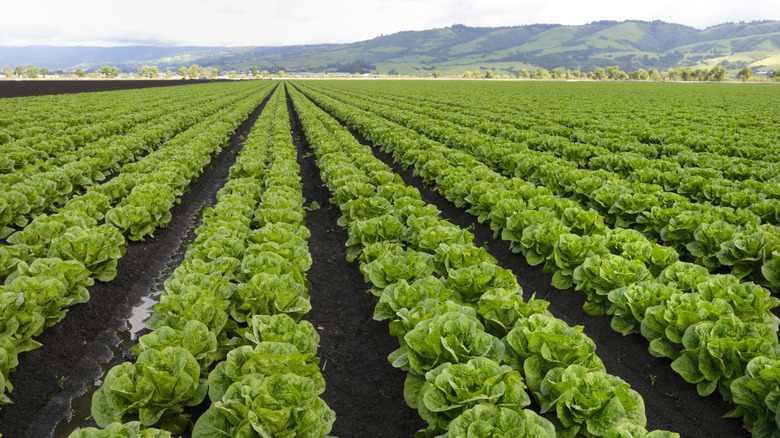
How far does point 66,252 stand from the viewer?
630cm

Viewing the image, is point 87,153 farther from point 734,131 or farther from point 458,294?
point 734,131

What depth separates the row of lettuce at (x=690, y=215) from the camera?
6543mm

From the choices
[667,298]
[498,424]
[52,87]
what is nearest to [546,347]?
[498,424]

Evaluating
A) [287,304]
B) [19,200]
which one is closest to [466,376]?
[287,304]

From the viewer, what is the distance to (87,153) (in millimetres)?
14398

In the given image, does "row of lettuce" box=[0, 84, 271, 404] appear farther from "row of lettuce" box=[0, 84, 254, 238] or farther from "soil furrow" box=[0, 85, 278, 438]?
"row of lettuce" box=[0, 84, 254, 238]

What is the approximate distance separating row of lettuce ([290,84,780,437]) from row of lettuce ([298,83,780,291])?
103cm

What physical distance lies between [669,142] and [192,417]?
20313 mm

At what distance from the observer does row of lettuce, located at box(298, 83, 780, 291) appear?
21.5 ft

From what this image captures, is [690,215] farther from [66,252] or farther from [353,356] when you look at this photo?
[66,252]

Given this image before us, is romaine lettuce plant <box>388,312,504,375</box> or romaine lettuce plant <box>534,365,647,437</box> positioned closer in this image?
romaine lettuce plant <box>534,365,647,437</box>

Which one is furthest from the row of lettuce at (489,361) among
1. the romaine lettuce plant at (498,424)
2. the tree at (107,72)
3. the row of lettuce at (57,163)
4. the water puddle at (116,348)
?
the tree at (107,72)

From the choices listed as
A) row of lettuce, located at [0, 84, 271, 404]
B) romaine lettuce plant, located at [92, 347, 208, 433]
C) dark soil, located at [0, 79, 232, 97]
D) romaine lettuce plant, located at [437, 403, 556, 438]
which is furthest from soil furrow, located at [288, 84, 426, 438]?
dark soil, located at [0, 79, 232, 97]

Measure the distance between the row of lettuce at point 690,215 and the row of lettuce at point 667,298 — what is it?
3.37ft
